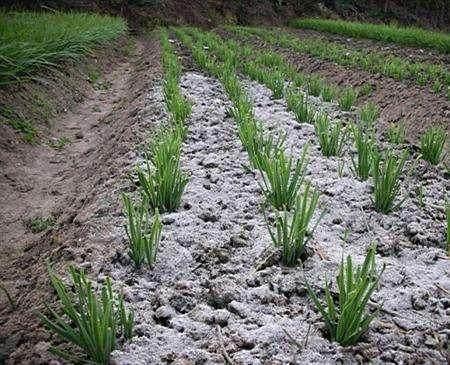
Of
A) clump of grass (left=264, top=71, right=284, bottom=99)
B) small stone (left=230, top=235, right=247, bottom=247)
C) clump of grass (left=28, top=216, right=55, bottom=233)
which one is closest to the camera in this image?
small stone (left=230, top=235, right=247, bottom=247)

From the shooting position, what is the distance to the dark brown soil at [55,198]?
136 centimetres

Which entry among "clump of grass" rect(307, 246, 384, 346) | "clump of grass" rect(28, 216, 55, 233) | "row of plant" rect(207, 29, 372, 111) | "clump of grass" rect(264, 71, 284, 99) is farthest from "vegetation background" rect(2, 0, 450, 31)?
"clump of grass" rect(307, 246, 384, 346)

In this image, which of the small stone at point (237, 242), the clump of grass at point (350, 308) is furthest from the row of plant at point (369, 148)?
the clump of grass at point (350, 308)

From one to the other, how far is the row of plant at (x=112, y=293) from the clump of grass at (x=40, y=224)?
513mm

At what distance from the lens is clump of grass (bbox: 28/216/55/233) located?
216 centimetres

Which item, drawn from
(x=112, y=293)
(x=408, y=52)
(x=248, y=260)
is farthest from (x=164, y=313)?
(x=408, y=52)

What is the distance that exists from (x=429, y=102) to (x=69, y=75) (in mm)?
3720

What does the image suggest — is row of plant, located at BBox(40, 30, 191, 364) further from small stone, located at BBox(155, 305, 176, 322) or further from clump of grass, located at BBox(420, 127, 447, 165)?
clump of grass, located at BBox(420, 127, 447, 165)

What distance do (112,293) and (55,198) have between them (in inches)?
54.7

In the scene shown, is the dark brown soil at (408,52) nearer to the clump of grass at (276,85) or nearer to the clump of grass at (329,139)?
the clump of grass at (276,85)

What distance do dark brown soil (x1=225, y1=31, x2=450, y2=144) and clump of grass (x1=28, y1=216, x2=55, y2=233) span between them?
2.41m

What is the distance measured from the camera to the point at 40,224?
86.1 inches

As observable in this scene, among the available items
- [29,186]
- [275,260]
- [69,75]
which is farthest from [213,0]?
[275,260]

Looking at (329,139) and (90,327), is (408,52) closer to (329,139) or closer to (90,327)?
(329,139)
